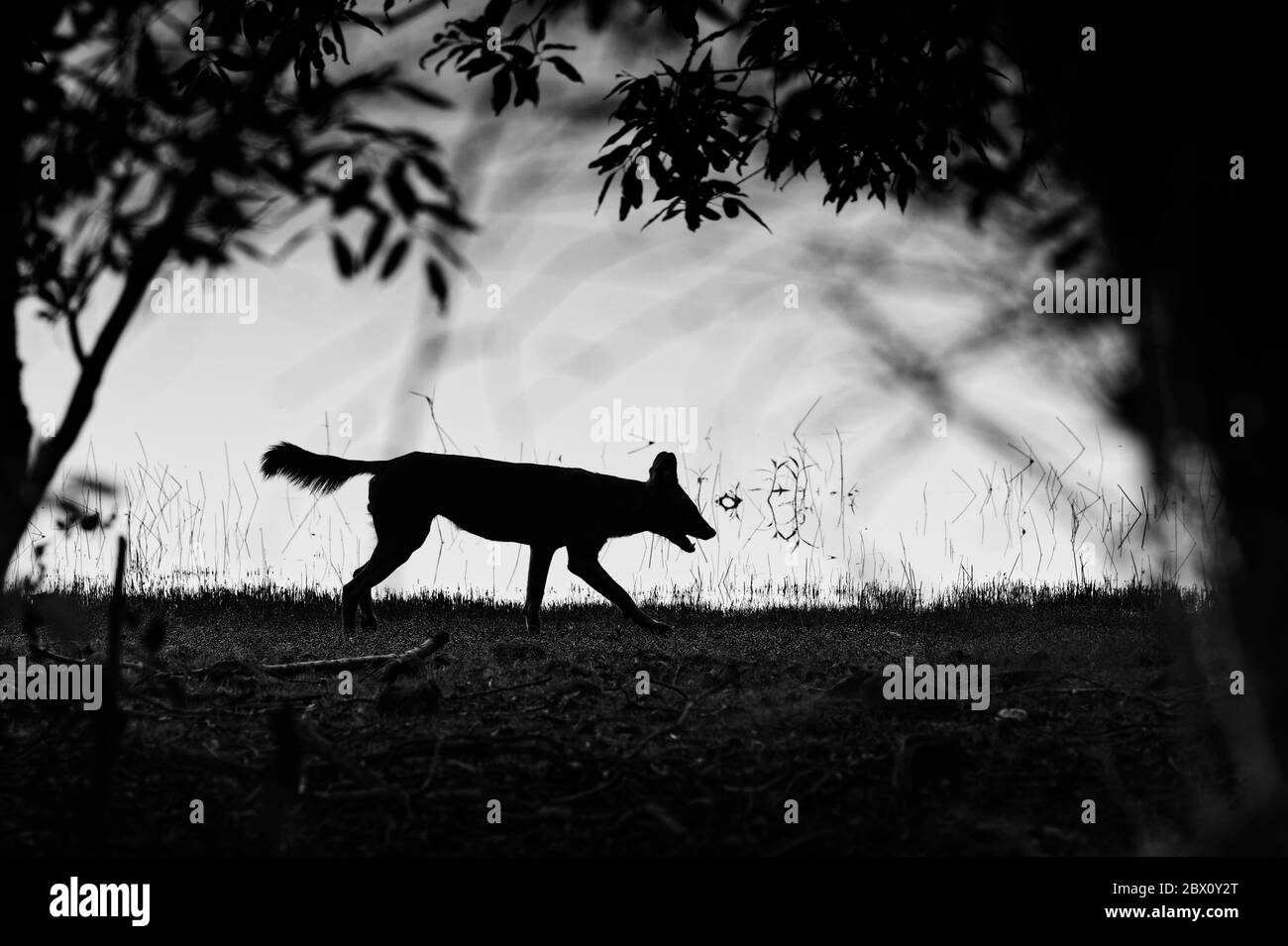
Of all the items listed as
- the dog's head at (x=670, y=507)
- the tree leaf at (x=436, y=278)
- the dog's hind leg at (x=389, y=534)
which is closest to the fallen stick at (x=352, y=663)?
the dog's hind leg at (x=389, y=534)

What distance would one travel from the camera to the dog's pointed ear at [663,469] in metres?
10.6

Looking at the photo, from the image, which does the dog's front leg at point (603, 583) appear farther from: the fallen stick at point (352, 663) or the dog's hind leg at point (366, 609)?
the fallen stick at point (352, 663)

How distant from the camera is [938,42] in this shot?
5.00m

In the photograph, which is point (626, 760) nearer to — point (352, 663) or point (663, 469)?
point (352, 663)

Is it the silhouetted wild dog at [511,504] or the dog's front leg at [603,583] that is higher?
the silhouetted wild dog at [511,504]

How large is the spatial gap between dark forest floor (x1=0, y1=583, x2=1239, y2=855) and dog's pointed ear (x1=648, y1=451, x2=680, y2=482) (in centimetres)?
397

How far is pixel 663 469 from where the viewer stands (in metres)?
10.7

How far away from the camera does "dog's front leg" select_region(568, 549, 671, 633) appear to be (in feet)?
29.1

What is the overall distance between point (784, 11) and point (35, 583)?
12.6ft

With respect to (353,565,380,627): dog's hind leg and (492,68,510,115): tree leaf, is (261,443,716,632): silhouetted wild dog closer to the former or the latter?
(353,565,380,627): dog's hind leg

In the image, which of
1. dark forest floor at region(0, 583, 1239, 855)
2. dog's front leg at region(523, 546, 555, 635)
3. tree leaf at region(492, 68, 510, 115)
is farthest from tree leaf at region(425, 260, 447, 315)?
dog's front leg at region(523, 546, 555, 635)

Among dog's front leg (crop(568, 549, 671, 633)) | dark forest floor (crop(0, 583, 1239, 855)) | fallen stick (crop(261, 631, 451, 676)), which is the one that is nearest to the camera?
dark forest floor (crop(0, 583, 1239, 855))

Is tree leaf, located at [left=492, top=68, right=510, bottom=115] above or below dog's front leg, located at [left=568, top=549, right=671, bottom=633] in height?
above

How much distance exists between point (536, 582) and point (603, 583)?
0.64 m
